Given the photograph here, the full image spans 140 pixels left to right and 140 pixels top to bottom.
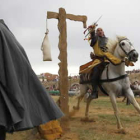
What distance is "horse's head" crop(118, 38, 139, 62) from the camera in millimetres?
6316

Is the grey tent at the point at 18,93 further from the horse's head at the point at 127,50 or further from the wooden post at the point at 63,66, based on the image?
the horse's head at the point at 127,50

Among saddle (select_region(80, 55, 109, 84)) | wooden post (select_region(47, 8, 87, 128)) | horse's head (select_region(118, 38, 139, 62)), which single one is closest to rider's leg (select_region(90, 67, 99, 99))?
saddle (select_region(80, 55, 109, 84))

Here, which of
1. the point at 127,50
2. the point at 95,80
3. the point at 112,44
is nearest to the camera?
the point at 127,50

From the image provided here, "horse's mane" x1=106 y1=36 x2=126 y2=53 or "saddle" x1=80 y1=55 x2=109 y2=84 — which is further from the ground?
"horse's mane" x1=106 y1=36 x2=126 y2=53

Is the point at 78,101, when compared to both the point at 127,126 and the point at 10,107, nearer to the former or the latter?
the point at 127,126

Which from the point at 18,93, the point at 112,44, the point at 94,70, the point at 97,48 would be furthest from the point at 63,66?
the point at 18,93

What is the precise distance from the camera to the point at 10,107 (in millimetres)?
1815

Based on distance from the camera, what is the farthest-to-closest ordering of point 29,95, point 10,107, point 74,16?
point 74,16 < point 29,95 < point 10,107

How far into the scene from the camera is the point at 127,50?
6.52m

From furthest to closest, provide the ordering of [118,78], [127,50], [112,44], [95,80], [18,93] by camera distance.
→ [95,80], [112,44], [118,78], [127,50], [18,93]

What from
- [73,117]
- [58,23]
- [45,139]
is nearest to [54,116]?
[45,139]

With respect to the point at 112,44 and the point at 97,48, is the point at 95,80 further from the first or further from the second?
the point at 112,44

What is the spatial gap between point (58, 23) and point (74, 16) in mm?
645

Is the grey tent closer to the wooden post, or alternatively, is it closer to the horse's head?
the wooden post
